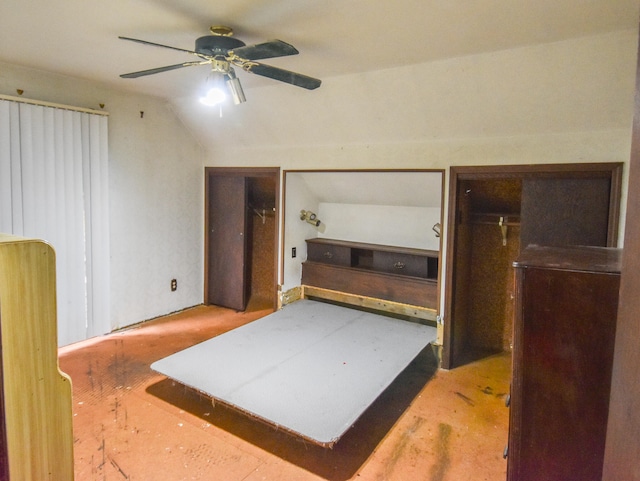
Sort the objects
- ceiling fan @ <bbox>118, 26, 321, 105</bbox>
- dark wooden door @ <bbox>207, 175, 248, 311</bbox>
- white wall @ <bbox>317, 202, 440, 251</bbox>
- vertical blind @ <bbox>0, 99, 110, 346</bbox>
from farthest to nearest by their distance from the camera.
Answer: dark wooden door @ <bbox>207, 175, 248, 311</bbox>
white wall @ <bbox>317, 202, 440, 251</bbox>
vertical blind @ <bbox>0, 99, 110, 346</bbox>
ceiling fan @ <bbox>118, 26, 321, 105</bbox>

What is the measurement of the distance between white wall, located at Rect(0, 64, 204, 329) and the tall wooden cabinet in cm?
373

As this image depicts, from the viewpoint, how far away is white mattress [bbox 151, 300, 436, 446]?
2.43 metres

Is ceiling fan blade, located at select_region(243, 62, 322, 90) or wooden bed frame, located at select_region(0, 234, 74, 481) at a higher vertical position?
ceiling fan blade, located at select_region(243, 62, 322, 90)

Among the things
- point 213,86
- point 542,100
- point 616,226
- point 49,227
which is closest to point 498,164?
point 542,100

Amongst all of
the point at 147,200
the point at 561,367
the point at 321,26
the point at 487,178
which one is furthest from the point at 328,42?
the point at 147,200

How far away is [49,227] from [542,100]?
3.77 meters

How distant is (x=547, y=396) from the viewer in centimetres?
130

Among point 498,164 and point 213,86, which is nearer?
point 213,86

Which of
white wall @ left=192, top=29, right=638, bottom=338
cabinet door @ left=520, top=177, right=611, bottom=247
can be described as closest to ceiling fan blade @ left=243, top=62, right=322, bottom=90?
white wall @ left=192, top=29, right=638, bottom=338

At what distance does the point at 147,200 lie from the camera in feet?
14.0

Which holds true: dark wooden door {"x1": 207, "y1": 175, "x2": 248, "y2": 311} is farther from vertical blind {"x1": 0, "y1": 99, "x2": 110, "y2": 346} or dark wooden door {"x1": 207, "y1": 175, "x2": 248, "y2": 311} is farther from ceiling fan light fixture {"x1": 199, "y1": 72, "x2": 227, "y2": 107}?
ceiling fan light fixture {"x1": 199, "y1": 72, "x2": 227, "y2": 107}

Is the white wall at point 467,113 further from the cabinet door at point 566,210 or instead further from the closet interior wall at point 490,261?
the closet interior wall at point 490,261

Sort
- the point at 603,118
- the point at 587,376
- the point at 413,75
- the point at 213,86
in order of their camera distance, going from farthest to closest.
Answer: the point at 413,75 → the point at 603,118 → the point at 213,86 → the point at 587,376

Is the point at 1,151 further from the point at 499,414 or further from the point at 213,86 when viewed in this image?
the point at 499,414
